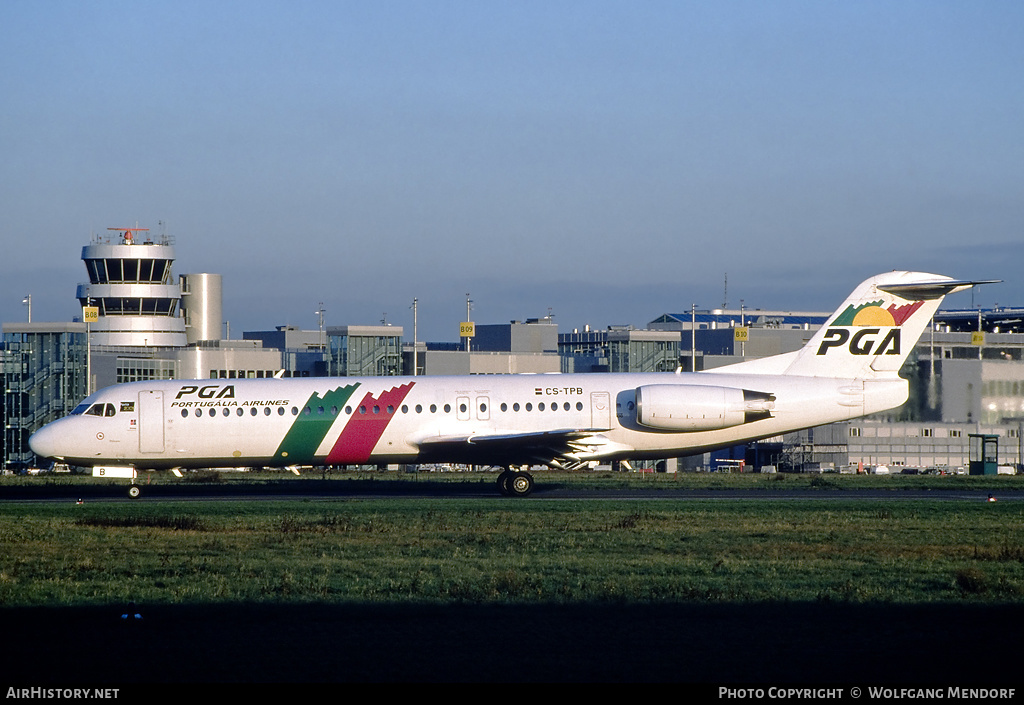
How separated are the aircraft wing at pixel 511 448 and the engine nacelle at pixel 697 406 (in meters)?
1.49

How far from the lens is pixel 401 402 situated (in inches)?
1273

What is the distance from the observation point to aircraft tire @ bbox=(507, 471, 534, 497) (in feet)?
105

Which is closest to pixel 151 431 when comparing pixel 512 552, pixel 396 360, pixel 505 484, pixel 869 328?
pixel 505 484

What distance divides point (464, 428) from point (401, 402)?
197 centimetres

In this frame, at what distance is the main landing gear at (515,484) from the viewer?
3200cm

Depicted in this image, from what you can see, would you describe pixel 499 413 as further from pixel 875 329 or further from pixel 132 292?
pixel 132 292

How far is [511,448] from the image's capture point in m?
31.8

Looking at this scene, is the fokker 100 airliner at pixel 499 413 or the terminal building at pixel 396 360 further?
the terminal building at pixel 396 360

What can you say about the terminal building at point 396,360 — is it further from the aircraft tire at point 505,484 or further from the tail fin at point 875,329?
the aircraft tire at point 505,484

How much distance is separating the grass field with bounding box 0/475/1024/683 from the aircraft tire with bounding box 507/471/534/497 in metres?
6.50

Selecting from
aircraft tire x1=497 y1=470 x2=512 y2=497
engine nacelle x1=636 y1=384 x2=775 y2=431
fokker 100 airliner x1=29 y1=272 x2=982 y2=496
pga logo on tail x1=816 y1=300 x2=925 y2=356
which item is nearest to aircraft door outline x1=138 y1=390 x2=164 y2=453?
fokker 100 airliner x1=29 y1=272 x2=982 y2=496

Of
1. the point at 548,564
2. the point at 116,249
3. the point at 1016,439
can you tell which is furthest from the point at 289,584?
the point at 116,249

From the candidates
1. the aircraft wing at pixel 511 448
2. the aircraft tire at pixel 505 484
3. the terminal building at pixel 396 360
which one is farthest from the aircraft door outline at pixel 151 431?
the terminal building at pixel 396 360

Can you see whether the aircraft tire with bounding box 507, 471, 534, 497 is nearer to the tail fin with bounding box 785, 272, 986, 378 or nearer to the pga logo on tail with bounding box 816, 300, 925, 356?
the tail fin with bounding box 785, 272, 986, 378
